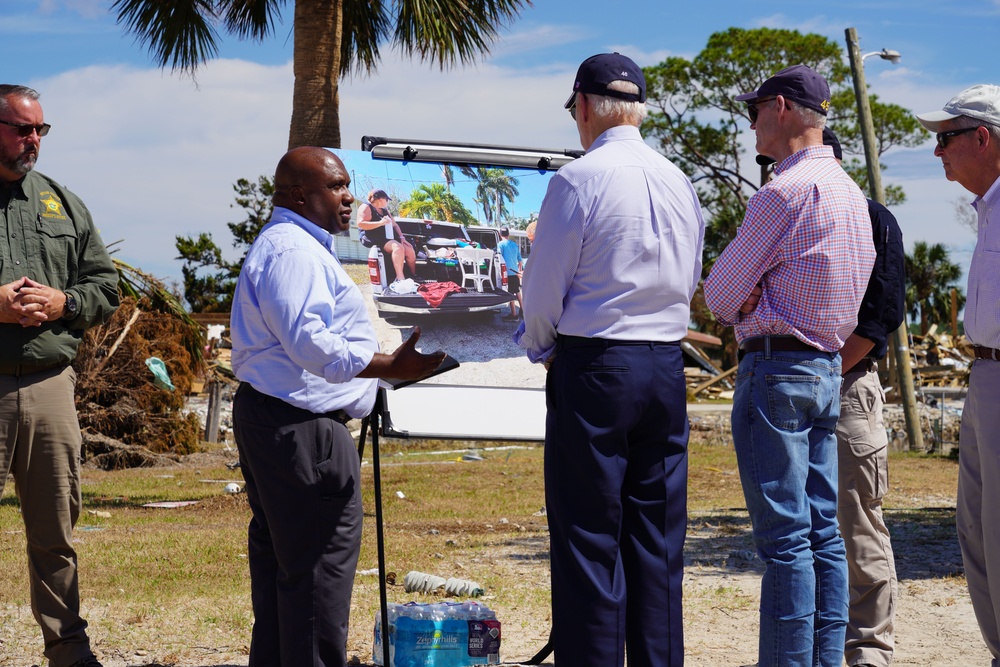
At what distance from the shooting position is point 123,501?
36.1 ft

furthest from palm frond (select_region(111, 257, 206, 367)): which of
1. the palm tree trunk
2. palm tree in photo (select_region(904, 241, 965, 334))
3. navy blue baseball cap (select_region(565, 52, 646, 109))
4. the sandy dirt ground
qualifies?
palm tree in photo (select_region(904, 241, 965, 334))

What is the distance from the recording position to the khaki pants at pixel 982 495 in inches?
138

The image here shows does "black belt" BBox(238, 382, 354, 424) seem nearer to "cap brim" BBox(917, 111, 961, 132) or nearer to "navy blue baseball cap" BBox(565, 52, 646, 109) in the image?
"navy blue baseball cap" BBox(565, 52, 646, 109)

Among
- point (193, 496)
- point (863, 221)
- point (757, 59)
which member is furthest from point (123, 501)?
point (757, 59)

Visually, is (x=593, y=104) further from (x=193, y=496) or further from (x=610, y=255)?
(x=193, y=496)

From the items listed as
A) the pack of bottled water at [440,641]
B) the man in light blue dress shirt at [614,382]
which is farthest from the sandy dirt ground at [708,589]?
the man in light blue dress shirt at [614,382]

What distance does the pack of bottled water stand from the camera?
4270 millimetres

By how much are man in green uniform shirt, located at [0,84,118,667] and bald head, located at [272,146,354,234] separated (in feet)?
3.90

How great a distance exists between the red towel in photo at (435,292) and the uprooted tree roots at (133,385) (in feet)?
31.6

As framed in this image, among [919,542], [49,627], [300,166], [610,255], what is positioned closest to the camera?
[610,255]

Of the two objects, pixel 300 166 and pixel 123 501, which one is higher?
pixel 300 166

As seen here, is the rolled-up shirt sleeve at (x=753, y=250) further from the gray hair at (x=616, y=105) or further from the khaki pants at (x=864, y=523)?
the khaki pants at (x=864, y=523)

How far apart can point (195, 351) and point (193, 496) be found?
4.23 m

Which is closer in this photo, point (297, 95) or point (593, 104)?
point (593, 104)
